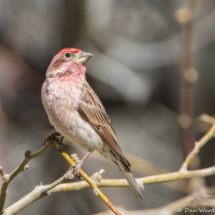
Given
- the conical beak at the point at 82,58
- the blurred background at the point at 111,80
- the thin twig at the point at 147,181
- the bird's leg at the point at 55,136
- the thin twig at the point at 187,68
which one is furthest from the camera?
the blurred background at the point at 111,80

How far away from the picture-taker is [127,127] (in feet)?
23.2

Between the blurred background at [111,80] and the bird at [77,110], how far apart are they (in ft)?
7.94

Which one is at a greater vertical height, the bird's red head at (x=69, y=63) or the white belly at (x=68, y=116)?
the bird's red head at (x=69, y=63)

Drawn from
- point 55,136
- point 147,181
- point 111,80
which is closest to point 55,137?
point 55,136

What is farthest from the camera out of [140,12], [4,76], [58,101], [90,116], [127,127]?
[140,12]

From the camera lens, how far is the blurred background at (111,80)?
6504 millimetres

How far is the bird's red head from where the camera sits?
13.7 feet

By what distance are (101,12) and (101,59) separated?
1.10 meters

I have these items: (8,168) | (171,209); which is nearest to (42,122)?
(8,168)

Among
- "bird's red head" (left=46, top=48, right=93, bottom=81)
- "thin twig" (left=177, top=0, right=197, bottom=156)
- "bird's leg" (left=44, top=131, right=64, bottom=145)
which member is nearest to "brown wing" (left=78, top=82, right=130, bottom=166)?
"bird's red head" (left=46, top=48, right=93, bottom=81)

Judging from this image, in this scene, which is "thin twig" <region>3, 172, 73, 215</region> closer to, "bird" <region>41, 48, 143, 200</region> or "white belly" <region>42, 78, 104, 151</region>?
"bird" <region>41, 48, 143, 200</region>


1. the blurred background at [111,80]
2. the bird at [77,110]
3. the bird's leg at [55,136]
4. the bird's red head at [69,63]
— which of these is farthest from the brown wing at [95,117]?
the blurred background at [111,80]

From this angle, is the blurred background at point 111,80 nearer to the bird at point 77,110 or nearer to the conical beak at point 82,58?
the bird at point 77,110

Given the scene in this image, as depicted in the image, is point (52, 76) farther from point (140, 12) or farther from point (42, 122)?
point (140, 12)
